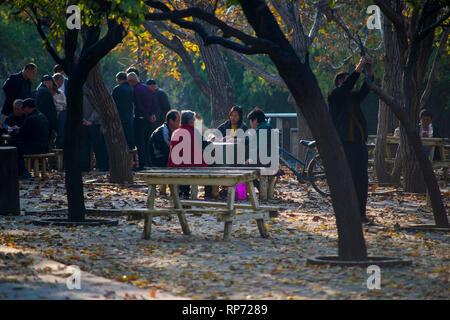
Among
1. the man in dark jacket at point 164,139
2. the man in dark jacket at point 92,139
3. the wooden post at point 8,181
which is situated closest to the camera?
the wooden post at point 8,181

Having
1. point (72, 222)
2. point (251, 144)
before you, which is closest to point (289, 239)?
point (72, 222)

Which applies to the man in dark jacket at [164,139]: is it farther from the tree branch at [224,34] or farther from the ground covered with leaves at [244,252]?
the tree branch at [224,34]

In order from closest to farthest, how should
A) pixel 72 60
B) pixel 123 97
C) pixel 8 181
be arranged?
pixel 72 60
pixel 8 181
pixel 123 97

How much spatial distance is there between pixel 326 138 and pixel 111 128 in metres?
9.28

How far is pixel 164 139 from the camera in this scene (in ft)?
46.4

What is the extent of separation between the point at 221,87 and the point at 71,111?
1181 cm

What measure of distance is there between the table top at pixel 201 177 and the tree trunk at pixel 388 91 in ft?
23.4

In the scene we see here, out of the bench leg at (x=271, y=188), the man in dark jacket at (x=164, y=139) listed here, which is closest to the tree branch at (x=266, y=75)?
the bench leg at (x=271, y=188)

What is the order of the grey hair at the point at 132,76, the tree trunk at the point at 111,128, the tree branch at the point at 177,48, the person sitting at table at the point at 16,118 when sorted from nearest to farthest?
the tree trunk at the point at 111,128
the person sitting at table at the point at 16,118
the grey hair at the point at 132,76
the tree branch at the point at 177,48

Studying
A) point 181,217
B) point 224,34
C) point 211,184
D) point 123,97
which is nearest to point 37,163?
point 123,97

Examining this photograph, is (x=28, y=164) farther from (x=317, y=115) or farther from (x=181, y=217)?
(x=317, y=115)

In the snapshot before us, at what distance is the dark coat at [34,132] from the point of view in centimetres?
1744

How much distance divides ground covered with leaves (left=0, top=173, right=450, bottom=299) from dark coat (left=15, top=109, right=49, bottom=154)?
3755 mm

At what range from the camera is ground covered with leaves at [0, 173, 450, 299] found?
22.7ft
